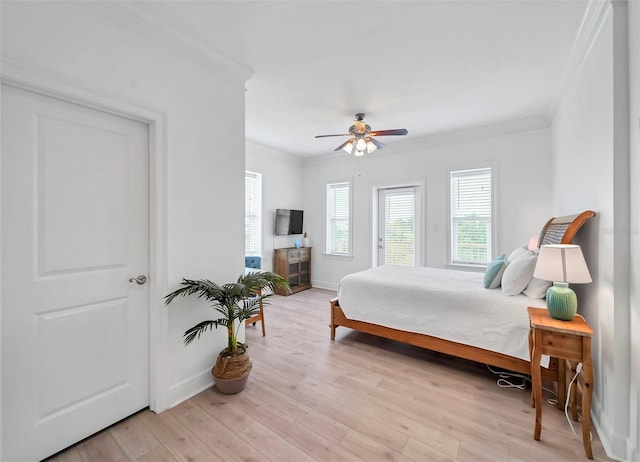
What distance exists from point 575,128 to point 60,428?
A: 4439mm

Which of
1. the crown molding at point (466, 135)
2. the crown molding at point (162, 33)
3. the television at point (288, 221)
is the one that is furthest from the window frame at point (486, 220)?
the crown molding at point (162, 33)

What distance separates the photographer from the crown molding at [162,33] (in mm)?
1687

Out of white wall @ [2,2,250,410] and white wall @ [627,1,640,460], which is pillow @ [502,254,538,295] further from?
white wall @ [2,2,250,410]

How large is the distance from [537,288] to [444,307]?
733 millimetres

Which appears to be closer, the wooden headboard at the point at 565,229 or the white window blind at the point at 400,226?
the wooden headboard at the point at 565,229

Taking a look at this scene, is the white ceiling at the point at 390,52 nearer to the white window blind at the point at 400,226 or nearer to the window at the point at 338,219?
the white window blind at the point at 400,226

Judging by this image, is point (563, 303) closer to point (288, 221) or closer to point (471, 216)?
point (471, 216)

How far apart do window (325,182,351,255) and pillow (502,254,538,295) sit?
3.24 meters

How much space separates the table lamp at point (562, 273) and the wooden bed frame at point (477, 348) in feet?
1.36

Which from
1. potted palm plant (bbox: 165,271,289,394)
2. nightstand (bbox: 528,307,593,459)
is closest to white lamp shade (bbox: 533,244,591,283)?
nightstand (bbox: 528,307,593,459)

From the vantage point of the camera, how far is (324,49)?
2.24 metres

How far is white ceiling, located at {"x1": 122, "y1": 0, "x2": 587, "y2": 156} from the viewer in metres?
1.84

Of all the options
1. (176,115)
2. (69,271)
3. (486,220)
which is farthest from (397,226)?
(69,271)

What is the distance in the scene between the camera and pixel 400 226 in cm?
496
